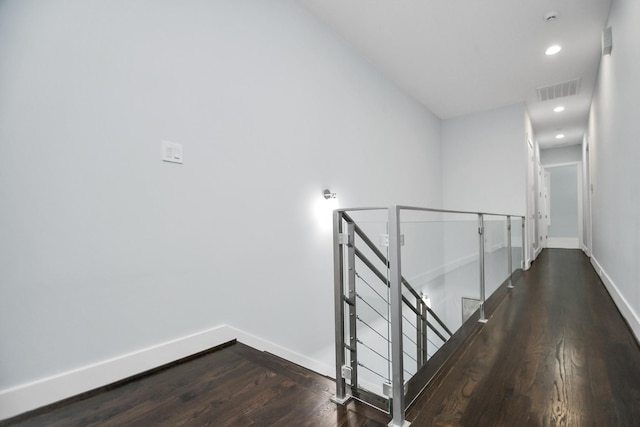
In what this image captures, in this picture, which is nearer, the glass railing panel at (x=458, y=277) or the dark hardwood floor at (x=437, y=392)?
the dark hardwood floor at (x=437, y=392)

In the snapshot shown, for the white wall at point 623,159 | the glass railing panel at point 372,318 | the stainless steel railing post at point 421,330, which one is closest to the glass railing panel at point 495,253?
the white wall at point 623,159

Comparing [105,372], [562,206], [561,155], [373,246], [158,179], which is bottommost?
[105,372]

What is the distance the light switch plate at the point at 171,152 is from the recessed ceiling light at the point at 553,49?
4.42 metres

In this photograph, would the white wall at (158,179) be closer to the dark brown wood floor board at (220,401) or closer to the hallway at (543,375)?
the dark brown wood floor board at (220,401)

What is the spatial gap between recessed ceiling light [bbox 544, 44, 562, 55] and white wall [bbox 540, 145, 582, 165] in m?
6.53

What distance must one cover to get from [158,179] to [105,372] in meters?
1.09

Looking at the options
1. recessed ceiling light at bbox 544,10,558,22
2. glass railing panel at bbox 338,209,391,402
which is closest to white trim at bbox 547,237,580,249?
recessed ceiling light at bbox 544,10,558,22

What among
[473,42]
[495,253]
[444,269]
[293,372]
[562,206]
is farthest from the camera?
[562,206]

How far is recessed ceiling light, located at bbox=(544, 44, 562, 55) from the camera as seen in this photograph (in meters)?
3.69

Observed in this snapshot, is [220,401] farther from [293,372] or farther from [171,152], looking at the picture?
[171,152]

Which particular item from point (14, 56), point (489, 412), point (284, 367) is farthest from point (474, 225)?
point (14, 56)

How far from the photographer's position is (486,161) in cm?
569

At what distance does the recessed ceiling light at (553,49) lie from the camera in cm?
369

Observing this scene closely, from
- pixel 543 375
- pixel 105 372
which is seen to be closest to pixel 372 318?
pixel 543 375
